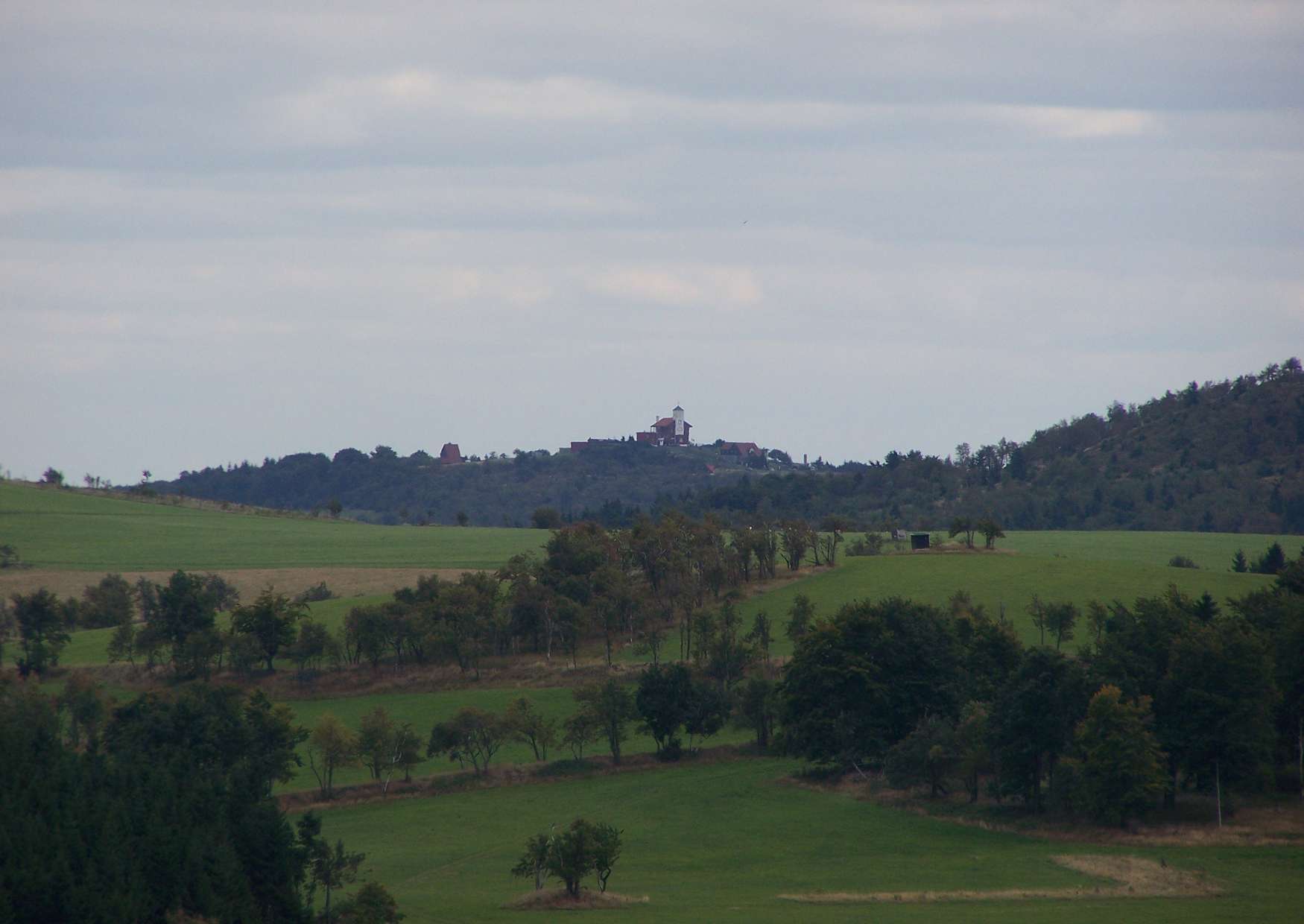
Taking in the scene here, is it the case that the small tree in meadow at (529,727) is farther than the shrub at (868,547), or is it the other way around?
the shrub at (868,547)

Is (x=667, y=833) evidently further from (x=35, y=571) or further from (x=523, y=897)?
(x=35, y=571)

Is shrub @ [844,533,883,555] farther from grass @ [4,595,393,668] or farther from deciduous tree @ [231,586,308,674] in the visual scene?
deciduous tree @ [231,586,308,674]

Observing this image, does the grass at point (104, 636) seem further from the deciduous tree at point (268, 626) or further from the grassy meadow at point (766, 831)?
the deciduous tree at point (268, 626)

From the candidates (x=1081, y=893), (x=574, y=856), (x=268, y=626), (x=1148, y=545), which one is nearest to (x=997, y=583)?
(x=1148, y=545)

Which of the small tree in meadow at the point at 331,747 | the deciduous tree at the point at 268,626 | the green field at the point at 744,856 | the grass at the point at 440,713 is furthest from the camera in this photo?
the deciduous tree at the point at 268,626

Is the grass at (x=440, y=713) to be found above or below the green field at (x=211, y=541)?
below

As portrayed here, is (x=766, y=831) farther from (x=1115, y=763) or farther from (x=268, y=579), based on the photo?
(x=268, y=579)

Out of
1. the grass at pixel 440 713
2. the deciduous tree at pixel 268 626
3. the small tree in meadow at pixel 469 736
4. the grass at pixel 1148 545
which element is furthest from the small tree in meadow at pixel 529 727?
the grass at pixel 1148 545
